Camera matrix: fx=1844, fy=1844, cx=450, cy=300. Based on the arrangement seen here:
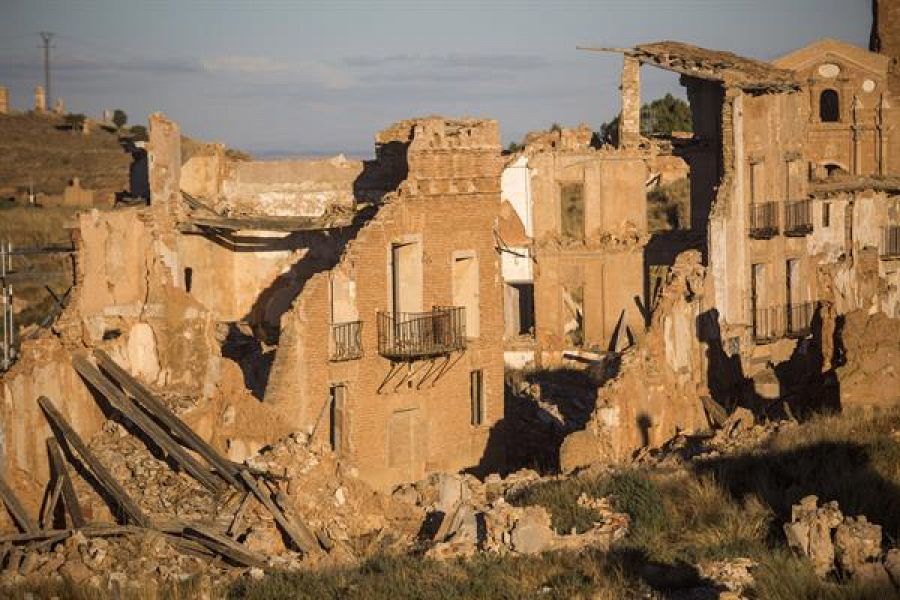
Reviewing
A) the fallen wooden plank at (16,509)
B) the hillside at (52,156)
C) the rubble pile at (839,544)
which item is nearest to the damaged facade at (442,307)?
the fallen wooden plank at (16,509)

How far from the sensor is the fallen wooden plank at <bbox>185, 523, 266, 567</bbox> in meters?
23.4

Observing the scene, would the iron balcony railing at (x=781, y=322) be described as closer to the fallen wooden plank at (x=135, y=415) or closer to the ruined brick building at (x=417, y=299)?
the ruined brick building at (x=417, y=299)

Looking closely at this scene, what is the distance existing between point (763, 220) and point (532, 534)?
22.6 m

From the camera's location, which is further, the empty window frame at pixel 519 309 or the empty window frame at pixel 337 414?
the empty window frame at pixel 519 309

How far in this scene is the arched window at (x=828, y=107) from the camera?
57219 mm

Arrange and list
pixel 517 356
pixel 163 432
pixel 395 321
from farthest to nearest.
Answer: pixel 517 356
pixel 395 321
pixel 163 432

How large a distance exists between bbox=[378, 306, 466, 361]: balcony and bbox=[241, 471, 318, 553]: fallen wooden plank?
21.9 ft

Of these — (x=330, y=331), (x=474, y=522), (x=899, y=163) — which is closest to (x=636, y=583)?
(x=474, y=522)

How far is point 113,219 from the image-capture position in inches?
1212

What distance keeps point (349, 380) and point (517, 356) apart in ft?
52.5

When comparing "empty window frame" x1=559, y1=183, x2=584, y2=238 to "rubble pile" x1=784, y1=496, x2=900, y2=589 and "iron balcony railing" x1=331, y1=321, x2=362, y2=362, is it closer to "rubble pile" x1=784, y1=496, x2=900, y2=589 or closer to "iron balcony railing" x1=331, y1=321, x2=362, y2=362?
"iron balcony railing" x1=331, y1=321, x2=362, y2=362

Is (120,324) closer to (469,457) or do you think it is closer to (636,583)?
(469,457)

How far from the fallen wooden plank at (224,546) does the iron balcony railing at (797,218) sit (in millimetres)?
22356

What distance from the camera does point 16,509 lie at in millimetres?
24609
